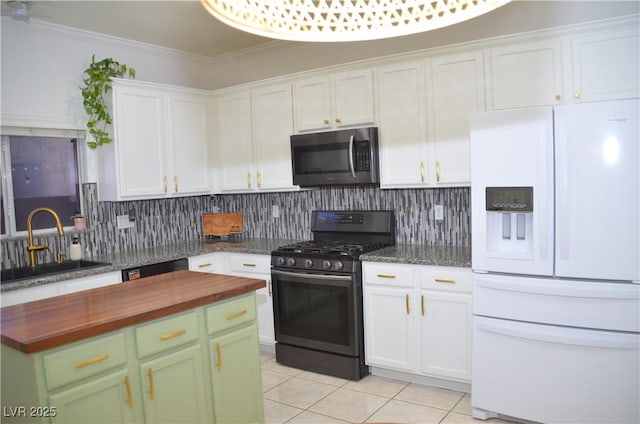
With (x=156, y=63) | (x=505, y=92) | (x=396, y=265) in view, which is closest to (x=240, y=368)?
(x=396, y=265)

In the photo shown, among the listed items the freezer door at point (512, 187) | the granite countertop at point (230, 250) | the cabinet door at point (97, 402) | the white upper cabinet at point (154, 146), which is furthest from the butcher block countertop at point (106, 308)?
the white upper cabinet at point (154, 146)

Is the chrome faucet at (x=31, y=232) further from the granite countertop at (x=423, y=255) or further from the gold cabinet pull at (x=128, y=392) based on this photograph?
the granite countertop at (x=423, y=255)

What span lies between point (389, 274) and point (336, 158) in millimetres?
979

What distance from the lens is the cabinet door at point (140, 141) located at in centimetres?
385

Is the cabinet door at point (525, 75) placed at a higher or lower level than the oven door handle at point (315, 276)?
higher

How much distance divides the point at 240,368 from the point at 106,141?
7.20ft

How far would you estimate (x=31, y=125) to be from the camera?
3594mm

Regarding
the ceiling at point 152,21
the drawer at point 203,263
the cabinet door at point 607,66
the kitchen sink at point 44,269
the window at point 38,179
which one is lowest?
the drawer at point 203,263

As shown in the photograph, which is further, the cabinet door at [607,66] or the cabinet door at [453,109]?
the cabinet door at [453,109]

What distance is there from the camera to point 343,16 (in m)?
1.15

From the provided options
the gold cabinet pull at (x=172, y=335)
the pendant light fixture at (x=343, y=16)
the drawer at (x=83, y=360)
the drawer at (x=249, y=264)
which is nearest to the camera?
the pendant light fixture at (x=343, y=16)

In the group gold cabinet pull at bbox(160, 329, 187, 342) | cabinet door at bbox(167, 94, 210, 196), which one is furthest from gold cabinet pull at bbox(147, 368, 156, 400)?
cabinet door at bbox(167, 94, 210, 196)

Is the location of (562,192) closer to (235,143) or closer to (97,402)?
Result: (97,402)

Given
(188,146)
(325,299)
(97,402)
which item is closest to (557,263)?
(325,299)
